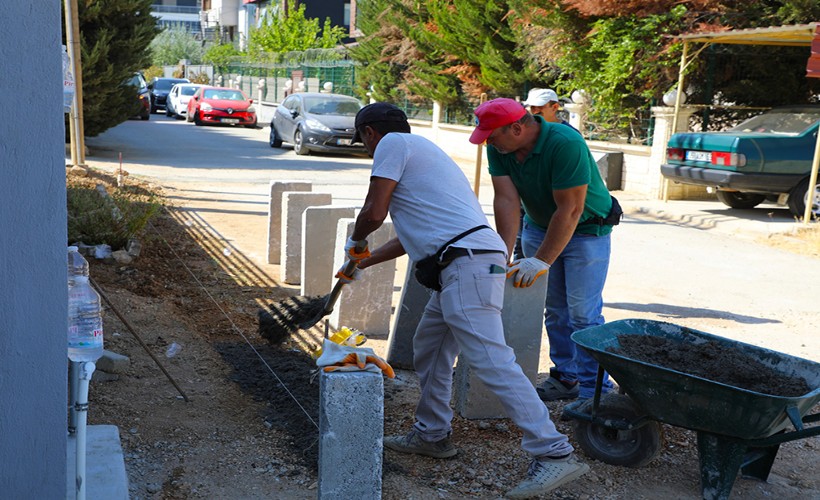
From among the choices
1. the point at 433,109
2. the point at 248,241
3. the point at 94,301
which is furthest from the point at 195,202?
the point at 433,109

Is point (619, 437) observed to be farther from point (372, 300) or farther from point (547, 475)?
point (372, 300)

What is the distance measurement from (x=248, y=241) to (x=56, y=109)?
8.24 meters

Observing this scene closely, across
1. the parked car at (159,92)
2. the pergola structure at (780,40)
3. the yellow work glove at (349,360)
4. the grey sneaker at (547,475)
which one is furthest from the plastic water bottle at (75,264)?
the parked car at (159,92)

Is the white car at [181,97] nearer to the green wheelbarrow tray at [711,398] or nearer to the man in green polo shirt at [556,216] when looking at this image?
the man in green polo shirt at [556,216]

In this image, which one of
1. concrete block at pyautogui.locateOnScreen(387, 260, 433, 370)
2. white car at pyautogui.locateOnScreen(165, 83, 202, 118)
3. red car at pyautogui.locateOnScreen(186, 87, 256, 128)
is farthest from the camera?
white car at pyautogui.locateOnScreen(165, 83, 202, 118)

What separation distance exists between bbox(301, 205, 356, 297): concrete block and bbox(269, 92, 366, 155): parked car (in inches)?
544

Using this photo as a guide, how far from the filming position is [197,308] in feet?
25.3

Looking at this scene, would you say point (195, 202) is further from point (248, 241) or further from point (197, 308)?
point (197, 308)

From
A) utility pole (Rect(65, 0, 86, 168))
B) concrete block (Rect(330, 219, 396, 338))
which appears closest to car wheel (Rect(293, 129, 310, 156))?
utility pole (Rect(65, 0, 86, 168))

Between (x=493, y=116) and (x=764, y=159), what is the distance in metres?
10.1

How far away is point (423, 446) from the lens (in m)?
4.63

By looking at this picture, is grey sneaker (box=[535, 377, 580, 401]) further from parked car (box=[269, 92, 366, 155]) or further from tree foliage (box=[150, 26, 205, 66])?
tree foliage (box=[150, 26, 205, 66])

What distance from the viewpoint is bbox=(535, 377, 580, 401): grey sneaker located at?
18.3 ft

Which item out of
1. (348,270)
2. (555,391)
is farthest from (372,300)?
Result: (348,270)
